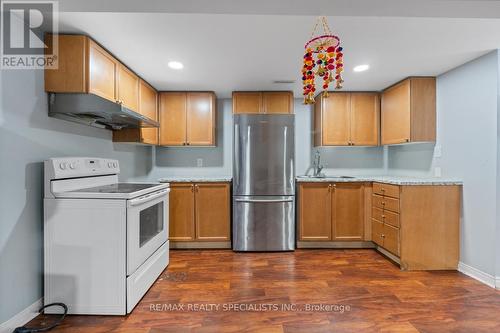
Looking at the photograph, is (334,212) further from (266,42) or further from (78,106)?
(78,106)

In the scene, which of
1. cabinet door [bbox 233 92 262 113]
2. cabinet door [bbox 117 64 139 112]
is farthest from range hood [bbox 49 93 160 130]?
cabinet door [bbox 233 92 262 113]

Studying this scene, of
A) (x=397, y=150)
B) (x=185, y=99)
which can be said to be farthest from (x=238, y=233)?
(x=397, y=150)

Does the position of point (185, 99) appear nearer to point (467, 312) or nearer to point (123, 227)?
point (123, 227)

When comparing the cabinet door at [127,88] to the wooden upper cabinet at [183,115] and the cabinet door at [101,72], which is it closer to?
the cabinet door at [101,72]

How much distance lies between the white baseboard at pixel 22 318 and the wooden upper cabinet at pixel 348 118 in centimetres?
337

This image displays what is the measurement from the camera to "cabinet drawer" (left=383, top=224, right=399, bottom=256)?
280 cm

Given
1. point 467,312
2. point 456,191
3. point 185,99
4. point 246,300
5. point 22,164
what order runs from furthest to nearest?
point 185,99 < point 456,191 < point 246,300 < point 467,312 < point 22,164

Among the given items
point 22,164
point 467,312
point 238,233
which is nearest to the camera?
point 22,164

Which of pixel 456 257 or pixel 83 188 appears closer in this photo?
pixel 83 188

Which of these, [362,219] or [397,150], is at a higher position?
[397,150]

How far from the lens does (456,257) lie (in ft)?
8.87

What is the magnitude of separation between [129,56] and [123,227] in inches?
61.9

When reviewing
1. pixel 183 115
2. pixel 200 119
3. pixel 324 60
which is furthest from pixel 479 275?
pixel 183 115

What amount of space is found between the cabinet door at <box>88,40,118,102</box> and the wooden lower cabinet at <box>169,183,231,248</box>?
1411 millimetres
